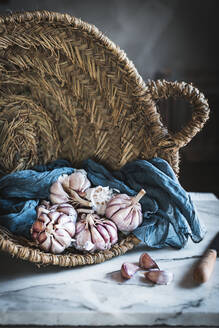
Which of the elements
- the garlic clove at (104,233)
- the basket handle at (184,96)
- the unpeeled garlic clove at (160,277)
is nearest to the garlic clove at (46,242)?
the garlic clove at (104,233)

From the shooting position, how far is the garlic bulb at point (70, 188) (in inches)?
31.8

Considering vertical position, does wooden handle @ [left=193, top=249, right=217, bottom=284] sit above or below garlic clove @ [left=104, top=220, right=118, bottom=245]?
above

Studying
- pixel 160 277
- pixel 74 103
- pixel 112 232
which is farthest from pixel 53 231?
pixel 74 103

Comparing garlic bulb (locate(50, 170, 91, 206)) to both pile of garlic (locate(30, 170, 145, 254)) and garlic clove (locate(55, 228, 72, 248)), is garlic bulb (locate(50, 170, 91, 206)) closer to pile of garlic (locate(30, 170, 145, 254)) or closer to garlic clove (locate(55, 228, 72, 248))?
pile of garlic (locate(30, 170, 145, 254))

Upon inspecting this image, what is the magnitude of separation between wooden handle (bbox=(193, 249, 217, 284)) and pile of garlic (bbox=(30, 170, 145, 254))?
0.16 meters

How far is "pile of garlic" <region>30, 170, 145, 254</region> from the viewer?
69 centimetres

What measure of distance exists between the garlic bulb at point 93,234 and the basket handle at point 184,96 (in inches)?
10.7

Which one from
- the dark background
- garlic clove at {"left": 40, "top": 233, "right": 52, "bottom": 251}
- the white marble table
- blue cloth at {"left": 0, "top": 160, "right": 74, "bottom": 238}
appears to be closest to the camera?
the white marble table

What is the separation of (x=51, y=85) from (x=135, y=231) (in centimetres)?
45

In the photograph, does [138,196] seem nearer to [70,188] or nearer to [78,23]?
[70,188]

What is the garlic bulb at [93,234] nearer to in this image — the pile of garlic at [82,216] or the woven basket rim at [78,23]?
the pile of garlic at [82,216]

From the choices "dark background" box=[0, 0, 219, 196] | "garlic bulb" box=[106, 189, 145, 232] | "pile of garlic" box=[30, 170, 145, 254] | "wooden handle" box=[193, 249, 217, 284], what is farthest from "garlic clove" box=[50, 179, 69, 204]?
"dark background" box=[0, 0, 219, 196]

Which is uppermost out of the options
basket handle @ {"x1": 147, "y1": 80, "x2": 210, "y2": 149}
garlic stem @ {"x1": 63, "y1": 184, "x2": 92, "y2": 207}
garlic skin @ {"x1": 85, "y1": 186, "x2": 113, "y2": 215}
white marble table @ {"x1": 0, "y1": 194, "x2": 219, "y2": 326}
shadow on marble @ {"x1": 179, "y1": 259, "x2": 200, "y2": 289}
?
basket handle @ {"x1": 147, "y1": 80, "x2": 210, "y2": 149}

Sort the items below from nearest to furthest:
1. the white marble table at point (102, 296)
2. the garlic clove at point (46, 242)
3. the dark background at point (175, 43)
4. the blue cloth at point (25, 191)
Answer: the white marble table at point (102, 296) < the garlic clove at point (46, 242) < the blue cloth at point (25, 191) < the dark background at point (175, 43)
